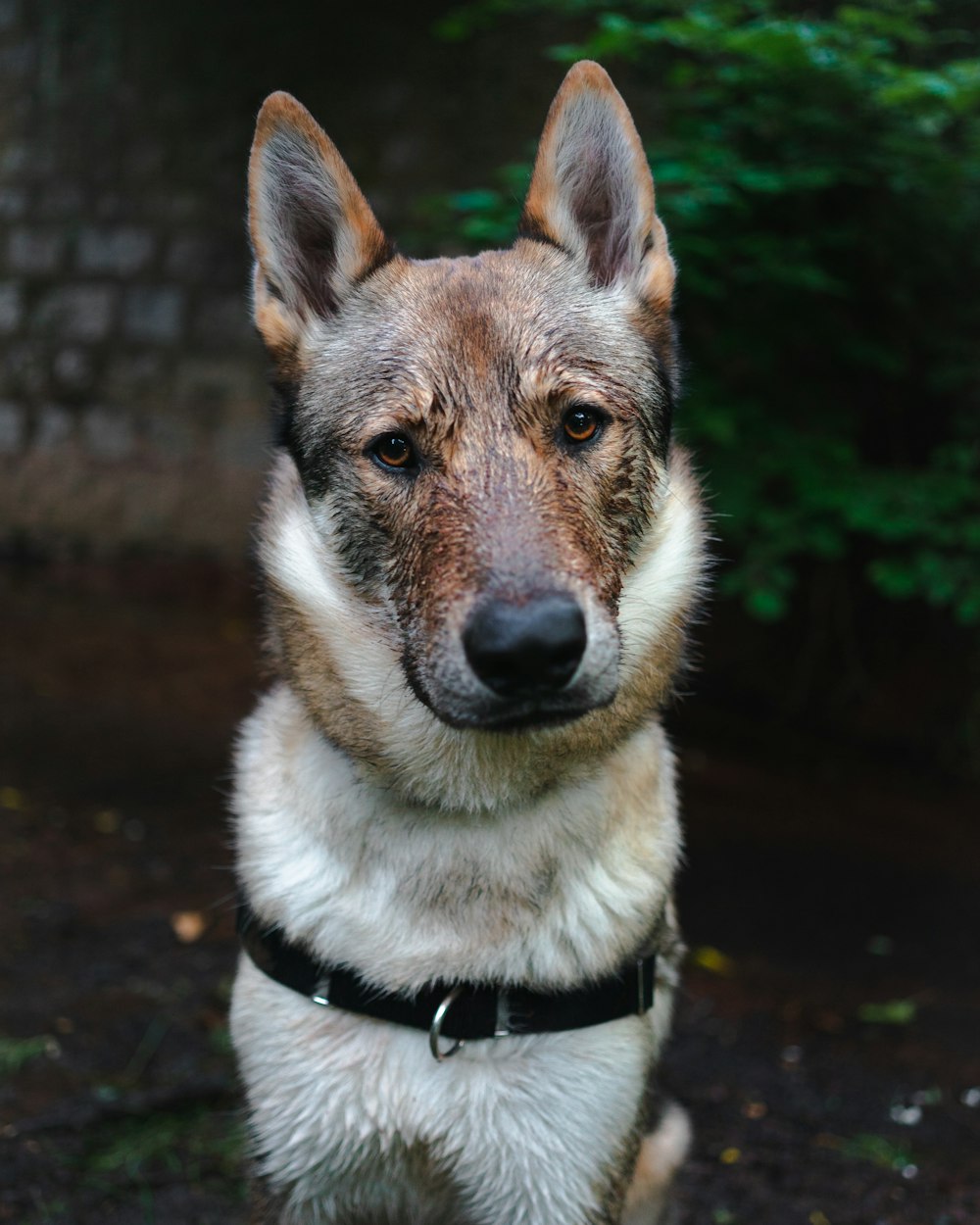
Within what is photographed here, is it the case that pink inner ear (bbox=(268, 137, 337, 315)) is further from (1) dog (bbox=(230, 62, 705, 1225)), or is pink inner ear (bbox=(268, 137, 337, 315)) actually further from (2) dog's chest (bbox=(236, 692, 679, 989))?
(2) dog's chest (bbox=(236, 692, 679, 989))

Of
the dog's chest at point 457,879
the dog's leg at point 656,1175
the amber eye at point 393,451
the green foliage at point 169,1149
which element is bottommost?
the green foliage at point 169,1149

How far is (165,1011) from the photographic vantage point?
397 centimetres

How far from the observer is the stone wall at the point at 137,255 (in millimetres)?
7668

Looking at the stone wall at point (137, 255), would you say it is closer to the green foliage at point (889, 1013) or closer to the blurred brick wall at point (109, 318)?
the blurred brick wall at point (109, 318)

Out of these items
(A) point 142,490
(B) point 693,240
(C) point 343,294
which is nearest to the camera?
(C) point 343,294

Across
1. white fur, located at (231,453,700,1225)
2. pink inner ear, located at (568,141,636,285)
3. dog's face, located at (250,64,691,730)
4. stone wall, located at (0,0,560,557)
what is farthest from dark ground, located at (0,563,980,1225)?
pink inner ear, located at (568,141,636,285)

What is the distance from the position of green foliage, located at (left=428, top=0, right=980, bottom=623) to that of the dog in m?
1.81

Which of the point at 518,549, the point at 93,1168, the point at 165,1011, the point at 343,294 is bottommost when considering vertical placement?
the point at 165,1011

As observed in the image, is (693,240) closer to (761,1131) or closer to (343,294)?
(343,294)

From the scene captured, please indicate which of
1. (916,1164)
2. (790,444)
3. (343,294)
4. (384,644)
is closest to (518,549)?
(384,644)

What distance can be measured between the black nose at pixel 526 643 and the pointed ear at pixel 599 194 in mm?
952

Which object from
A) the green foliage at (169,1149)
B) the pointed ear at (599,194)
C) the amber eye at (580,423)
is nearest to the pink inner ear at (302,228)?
the pointed ear at (599,194)

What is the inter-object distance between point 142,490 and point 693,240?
191 inches

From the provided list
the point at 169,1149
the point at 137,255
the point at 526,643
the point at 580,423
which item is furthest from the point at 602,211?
the point at 137,255
